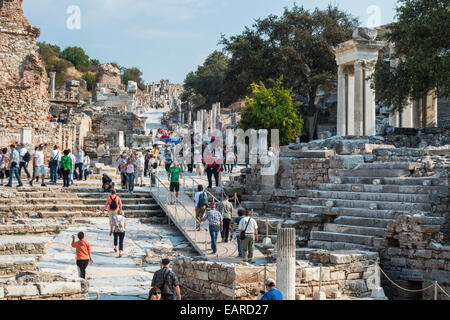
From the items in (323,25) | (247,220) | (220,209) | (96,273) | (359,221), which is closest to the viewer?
(96,273)

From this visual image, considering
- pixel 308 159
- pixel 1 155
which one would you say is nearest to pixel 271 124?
pixel 308 159

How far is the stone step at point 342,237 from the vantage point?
12.5 m

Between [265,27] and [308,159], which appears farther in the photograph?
[265,27]

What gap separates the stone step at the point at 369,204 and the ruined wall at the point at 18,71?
1861cm

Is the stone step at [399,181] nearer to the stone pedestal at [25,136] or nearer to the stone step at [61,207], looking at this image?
the stone step at [61,207]

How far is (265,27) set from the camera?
43125mm

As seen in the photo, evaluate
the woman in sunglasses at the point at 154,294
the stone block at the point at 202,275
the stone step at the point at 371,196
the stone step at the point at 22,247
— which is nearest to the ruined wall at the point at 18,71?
the stone step at the point at 22,247

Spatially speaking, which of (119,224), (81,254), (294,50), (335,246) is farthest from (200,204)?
(294,50)

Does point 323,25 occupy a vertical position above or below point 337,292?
above

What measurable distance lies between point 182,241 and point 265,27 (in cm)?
3130

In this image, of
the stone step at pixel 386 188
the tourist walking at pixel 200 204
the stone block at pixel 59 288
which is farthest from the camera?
the tourist walking at pixel 200 204

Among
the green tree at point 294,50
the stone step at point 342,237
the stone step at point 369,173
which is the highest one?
the green tree at point 294,50

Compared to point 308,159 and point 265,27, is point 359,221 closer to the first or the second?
point 308,159

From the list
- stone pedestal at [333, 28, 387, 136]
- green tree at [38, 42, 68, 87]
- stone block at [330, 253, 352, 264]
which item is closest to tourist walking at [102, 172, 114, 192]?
stone block at [330, 253, 352, 264]
